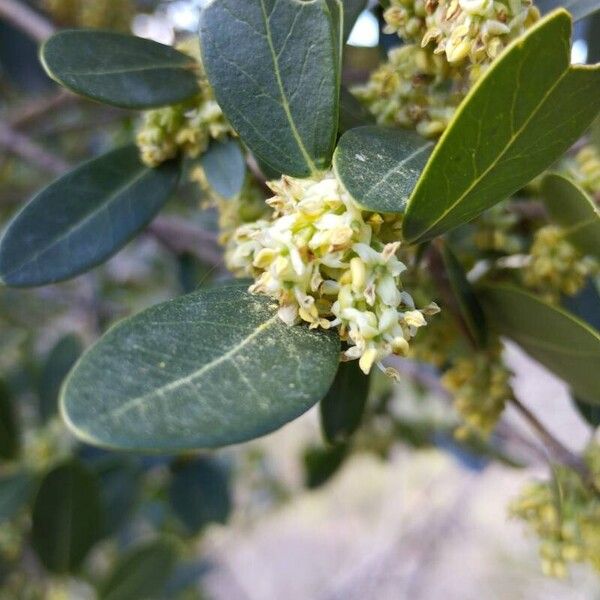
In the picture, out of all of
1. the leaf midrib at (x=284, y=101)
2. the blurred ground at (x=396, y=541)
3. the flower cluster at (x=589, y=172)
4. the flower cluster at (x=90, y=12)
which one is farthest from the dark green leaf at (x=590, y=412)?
the blurred ground at (x=396, y=541)

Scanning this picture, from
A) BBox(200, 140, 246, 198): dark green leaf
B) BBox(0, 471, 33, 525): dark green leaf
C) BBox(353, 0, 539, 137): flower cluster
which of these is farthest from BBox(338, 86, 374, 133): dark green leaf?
BBox(0, 471, 33, 525): dark green leaf

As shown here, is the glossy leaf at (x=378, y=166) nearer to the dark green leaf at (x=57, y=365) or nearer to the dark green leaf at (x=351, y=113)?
the dark green leaf at (x=351, y=113)

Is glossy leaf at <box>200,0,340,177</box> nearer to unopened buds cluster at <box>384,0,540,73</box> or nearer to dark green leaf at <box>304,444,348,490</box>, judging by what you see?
unopened buds cluster at <box>384,0,540,73</box>

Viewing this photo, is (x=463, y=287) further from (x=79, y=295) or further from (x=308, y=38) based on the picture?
(x=79, y=295)

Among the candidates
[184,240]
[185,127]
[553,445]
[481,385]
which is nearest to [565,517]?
[553,445]

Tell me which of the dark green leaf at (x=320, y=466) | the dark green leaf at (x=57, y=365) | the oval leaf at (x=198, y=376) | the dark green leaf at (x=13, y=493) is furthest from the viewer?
the dark green leaf at (x=320, y=466)

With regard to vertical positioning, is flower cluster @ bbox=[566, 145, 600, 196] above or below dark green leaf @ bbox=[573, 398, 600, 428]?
above

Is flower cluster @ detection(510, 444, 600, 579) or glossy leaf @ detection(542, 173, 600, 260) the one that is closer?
glossy leaf @ detection(542, 173, 600, 260)
